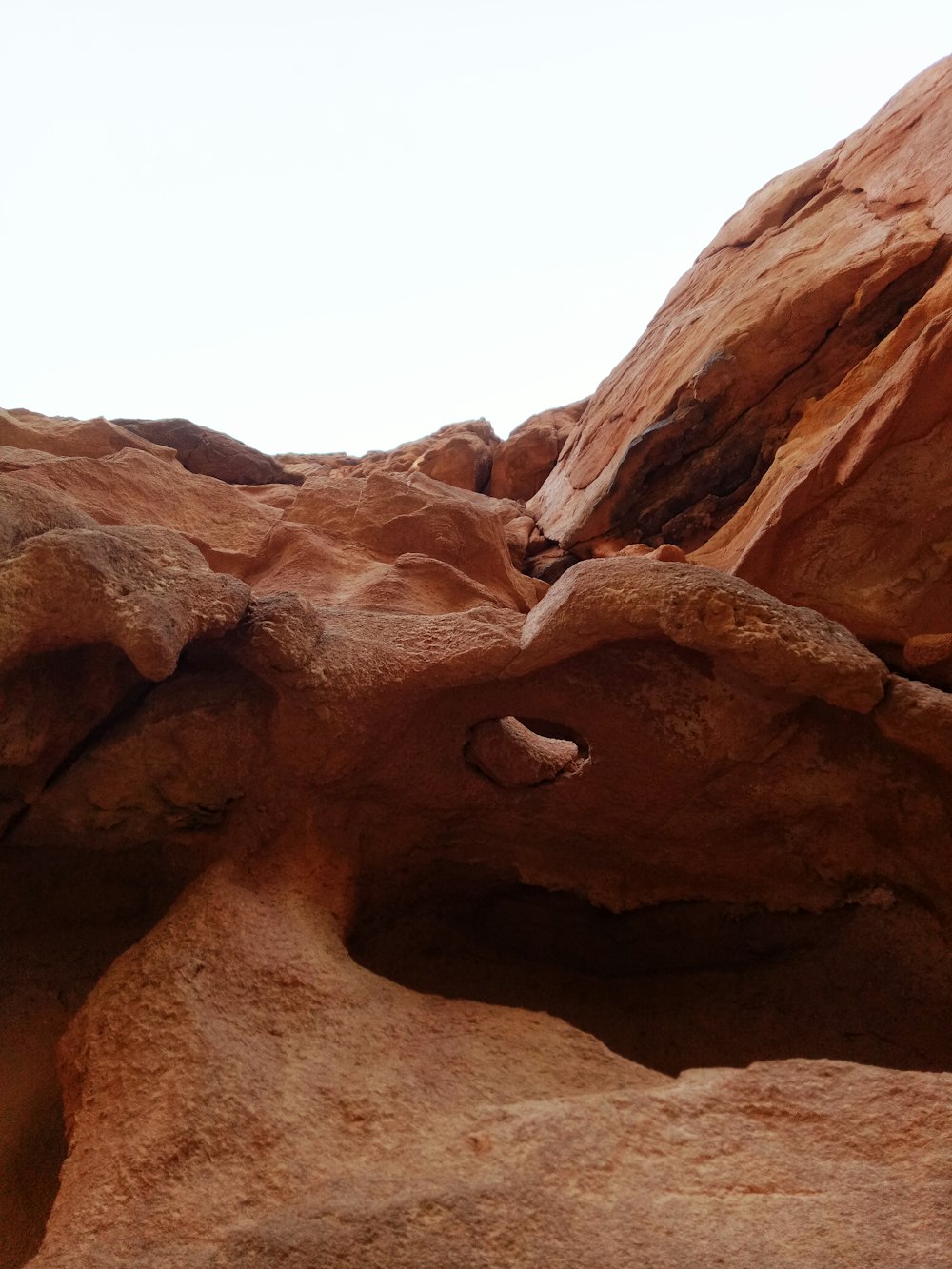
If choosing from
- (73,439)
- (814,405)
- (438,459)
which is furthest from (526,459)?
(73,439)

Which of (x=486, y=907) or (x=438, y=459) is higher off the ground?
(x=438, y=459)

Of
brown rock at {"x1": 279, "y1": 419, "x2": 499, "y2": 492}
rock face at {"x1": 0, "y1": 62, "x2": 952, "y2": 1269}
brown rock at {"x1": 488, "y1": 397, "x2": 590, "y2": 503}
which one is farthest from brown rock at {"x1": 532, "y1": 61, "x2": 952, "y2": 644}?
brown rock at {"x1": 279, "y1": 419, "x2": 499, "y2": 492}

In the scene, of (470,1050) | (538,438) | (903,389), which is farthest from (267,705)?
(538,438)

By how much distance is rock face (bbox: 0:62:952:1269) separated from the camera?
1921mm

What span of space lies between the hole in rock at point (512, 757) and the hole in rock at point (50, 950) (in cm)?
105

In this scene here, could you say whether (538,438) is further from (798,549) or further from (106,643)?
(106,643)

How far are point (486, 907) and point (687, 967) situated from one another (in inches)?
30.2

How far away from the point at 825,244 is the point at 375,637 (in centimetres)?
505

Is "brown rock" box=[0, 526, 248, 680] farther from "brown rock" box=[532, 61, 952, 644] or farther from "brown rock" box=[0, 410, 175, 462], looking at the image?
"brown rock" box=[0, 410, 175, 462]

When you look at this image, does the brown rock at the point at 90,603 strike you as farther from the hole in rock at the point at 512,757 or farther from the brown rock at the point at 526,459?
the brown rock at the point at 526,459

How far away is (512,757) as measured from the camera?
3.24m

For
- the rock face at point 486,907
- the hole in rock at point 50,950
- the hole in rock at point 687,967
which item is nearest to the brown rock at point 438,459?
the rock face at point 486,907

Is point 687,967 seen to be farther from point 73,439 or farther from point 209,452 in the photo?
point 209,452

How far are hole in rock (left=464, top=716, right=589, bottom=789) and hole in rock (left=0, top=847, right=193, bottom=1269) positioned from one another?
1054 mm
